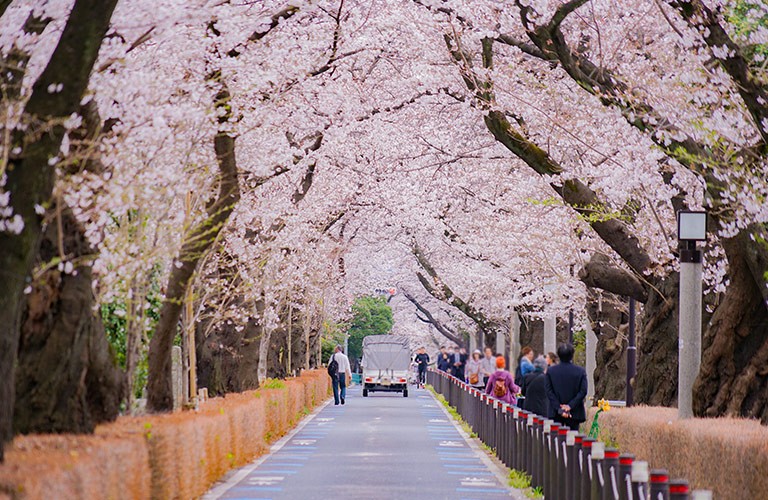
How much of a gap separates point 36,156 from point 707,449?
6.71 metres

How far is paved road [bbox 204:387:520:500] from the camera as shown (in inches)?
632

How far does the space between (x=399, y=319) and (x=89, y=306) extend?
294ft

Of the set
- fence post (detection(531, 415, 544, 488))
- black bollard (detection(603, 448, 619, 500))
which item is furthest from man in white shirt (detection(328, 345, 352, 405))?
black bollard (detection(603, 448, 619, 500))

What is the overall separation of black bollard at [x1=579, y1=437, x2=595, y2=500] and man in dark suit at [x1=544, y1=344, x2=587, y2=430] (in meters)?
5.86

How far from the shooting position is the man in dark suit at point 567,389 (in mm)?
17641

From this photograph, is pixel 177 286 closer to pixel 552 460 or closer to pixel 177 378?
pixel 177 378

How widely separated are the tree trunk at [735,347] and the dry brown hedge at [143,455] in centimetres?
613

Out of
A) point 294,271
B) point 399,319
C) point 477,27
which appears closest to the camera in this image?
point 477,27

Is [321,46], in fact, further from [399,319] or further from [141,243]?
[399,319]

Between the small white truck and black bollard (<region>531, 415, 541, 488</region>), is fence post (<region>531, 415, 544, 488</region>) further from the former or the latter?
the small white truck

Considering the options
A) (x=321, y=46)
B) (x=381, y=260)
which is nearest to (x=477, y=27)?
(x=321, y=46)

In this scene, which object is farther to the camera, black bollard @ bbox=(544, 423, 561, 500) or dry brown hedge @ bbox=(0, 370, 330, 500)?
black bollard @ bbox=(544, 423, 561, 500)

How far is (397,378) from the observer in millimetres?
60000

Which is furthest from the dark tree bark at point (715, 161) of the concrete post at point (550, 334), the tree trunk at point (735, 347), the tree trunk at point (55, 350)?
the concrete post at point (550, 334)
